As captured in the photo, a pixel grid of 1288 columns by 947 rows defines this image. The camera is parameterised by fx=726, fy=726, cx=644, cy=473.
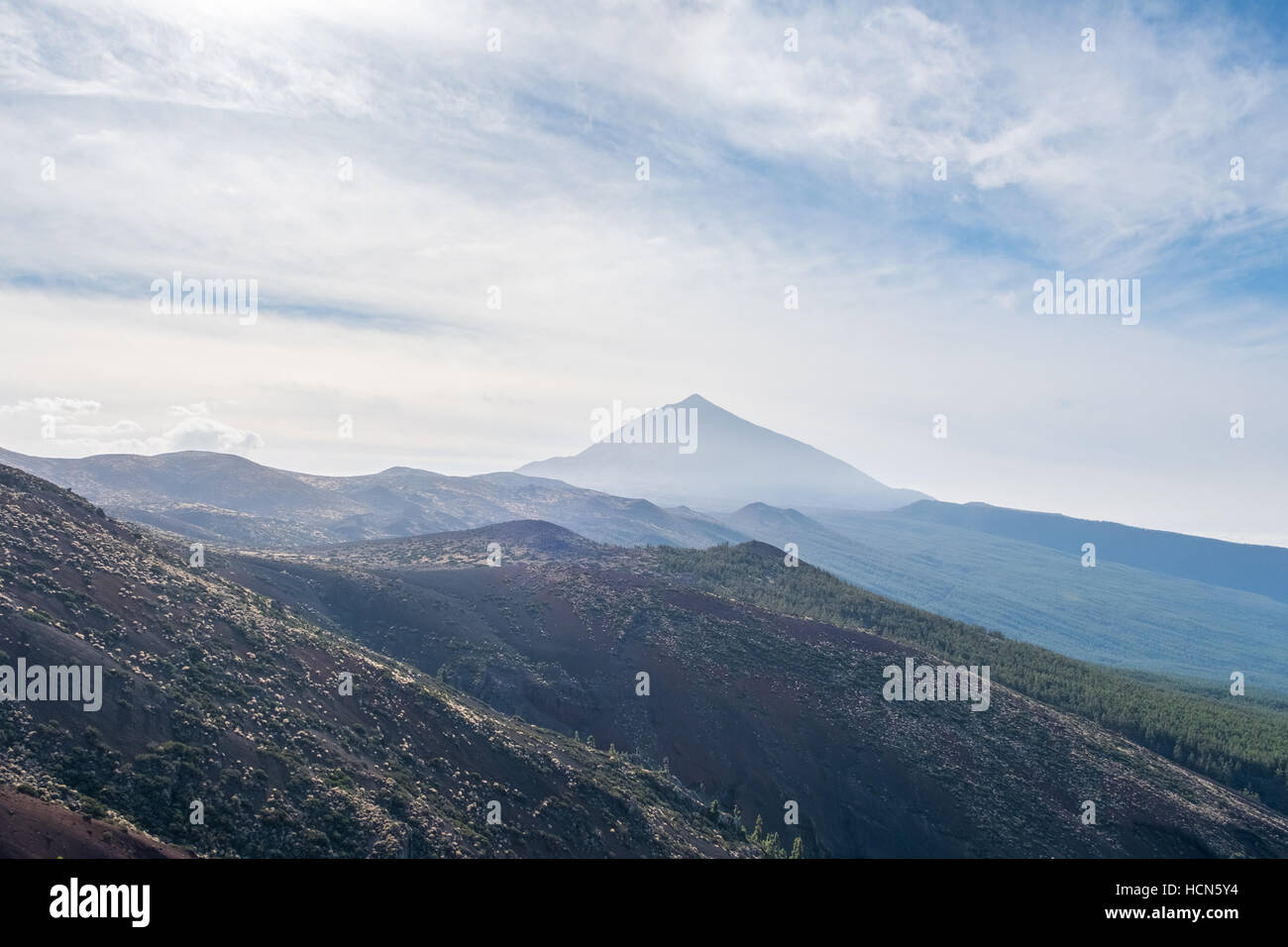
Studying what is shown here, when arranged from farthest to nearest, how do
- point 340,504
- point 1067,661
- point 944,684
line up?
point 340,504, point 1067,661, point 944,684

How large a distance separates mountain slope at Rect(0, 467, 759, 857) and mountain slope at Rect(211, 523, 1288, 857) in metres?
7.06

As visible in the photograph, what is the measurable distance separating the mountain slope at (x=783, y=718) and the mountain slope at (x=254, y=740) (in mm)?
7060

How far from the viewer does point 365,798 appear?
24.4 meters

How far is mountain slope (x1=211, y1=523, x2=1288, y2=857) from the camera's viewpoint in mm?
40031

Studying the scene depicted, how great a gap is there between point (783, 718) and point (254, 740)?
107ft

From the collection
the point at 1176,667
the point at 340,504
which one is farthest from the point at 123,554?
the point at 1176,667
